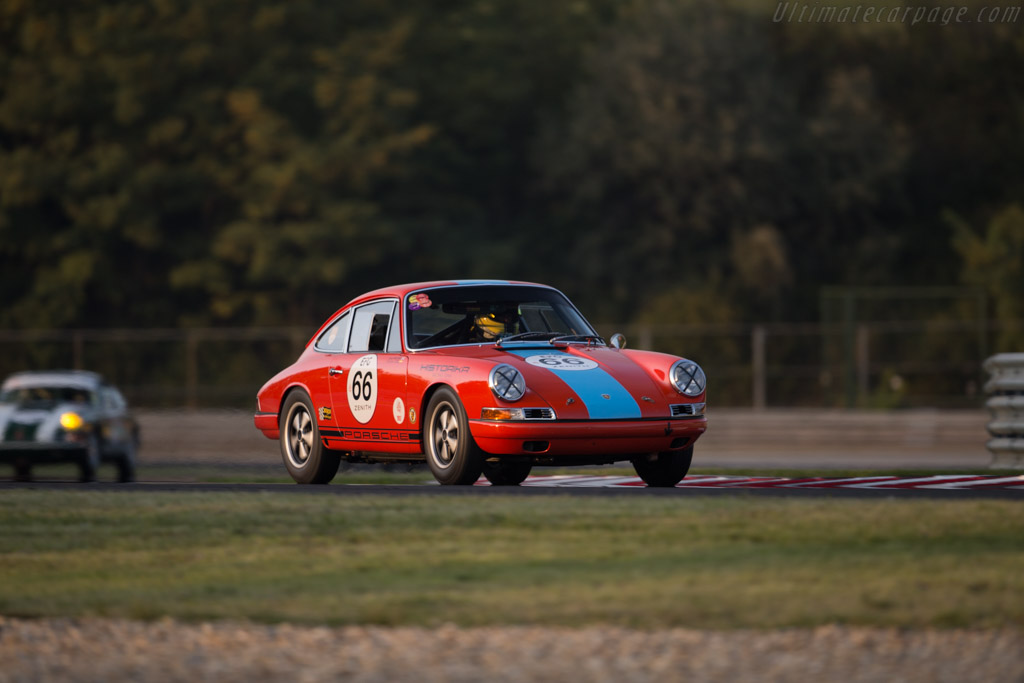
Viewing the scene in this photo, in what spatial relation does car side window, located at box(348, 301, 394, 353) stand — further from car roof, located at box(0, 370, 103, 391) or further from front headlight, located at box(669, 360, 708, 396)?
car roof, located at box(0, 370, 103, 391)

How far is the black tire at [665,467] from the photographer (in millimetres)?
12961

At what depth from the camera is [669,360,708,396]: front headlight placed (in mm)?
12312

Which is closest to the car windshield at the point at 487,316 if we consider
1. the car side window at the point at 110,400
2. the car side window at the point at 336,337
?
the car side window at the point at 336,337

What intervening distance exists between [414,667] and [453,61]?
125 ft

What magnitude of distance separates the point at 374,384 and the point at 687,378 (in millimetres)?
2233

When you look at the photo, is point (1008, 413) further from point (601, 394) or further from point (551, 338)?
point (601, 394)

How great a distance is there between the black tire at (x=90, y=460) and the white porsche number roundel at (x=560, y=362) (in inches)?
464

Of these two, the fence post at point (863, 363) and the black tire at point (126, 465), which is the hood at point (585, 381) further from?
the fence post at point (863, 363)

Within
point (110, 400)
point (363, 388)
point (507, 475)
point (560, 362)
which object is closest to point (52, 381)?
point (110, 400)

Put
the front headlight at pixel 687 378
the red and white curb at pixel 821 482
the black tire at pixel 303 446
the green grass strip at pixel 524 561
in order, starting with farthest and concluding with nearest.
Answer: the black tire at pixel 303 446 < the red and white curb at pixel 821 482 < the front headlight at pixel 687 378 < the green grass strip at pixel 524 561

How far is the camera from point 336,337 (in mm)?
13945

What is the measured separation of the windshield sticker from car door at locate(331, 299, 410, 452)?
14 cm

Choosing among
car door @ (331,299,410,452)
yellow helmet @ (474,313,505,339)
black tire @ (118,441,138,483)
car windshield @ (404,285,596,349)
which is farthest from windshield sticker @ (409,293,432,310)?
black tire @ (118,441,138,483)

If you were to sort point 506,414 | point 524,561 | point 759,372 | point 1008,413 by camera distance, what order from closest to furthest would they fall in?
1. point 524,561
2. point 506,414
3. point 1008,413
4. point 759,372
